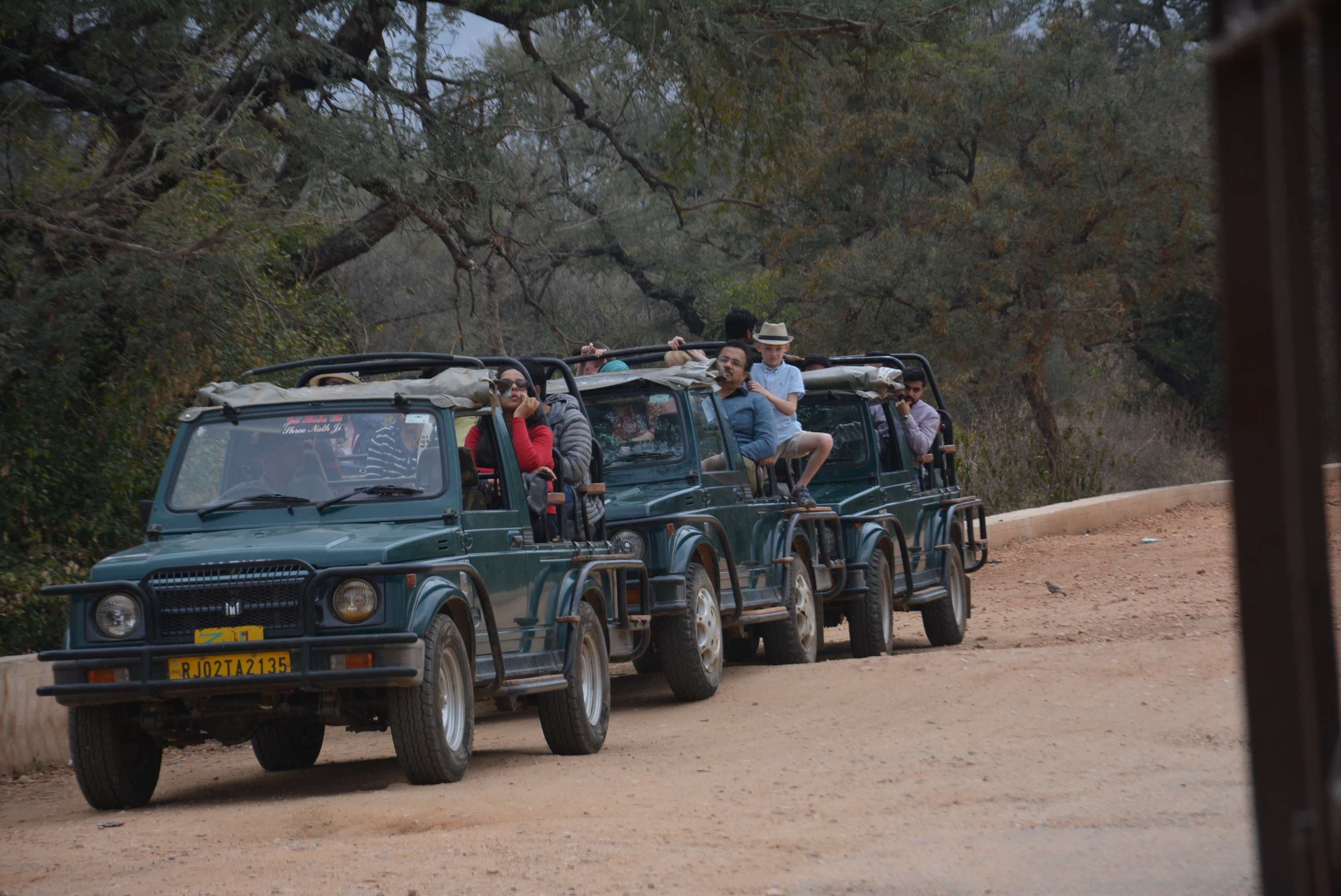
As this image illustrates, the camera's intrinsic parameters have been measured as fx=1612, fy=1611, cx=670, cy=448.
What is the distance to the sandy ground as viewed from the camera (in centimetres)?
543

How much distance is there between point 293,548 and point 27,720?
3.42 m

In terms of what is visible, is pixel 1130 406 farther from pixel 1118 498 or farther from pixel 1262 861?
pixel 1262 861

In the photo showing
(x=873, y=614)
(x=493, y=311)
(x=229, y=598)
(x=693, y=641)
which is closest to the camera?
(x=229, y=598)

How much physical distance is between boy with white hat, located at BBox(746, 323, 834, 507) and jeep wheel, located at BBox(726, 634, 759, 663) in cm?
125

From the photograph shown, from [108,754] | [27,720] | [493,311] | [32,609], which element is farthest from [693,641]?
[493,311]

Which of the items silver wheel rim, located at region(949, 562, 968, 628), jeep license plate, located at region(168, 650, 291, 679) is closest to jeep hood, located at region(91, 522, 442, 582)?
jeep license plate, located at region(168, 650, 291, 679)

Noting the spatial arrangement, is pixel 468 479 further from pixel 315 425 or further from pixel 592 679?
pixel 592 679

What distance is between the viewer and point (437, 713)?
23.7ft

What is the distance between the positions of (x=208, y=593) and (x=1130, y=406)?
29494 millimetres

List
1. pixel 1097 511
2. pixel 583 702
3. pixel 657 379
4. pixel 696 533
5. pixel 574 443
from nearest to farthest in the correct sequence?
pixel 583 702, pixel 574 443, pixel 696 533, pixel 657 379, pixel 1097 511

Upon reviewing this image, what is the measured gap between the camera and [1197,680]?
32.0ft

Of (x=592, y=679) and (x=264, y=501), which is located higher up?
(x=264, y=501)

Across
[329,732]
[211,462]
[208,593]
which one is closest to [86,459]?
[329,732]

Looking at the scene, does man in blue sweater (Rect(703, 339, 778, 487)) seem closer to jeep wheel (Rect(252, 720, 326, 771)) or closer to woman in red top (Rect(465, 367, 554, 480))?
woman in red top (Rect(465, 367, 554, 480))
